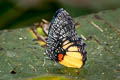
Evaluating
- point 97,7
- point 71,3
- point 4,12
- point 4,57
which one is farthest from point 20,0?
point 4,57

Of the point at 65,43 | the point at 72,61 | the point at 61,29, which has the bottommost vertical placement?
the point at 72,61

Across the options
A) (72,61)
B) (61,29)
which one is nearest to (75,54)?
(72,61)

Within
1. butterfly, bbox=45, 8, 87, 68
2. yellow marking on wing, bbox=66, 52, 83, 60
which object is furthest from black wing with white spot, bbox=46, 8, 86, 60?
yellow marking on wing, bbox=66, 52, 83, 60

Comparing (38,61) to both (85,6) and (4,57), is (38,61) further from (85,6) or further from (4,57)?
(85,6)

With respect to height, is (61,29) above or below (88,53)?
above

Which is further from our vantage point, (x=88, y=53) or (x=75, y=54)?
(x=88, y=53)

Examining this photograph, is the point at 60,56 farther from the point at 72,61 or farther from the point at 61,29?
the point at 61,29
